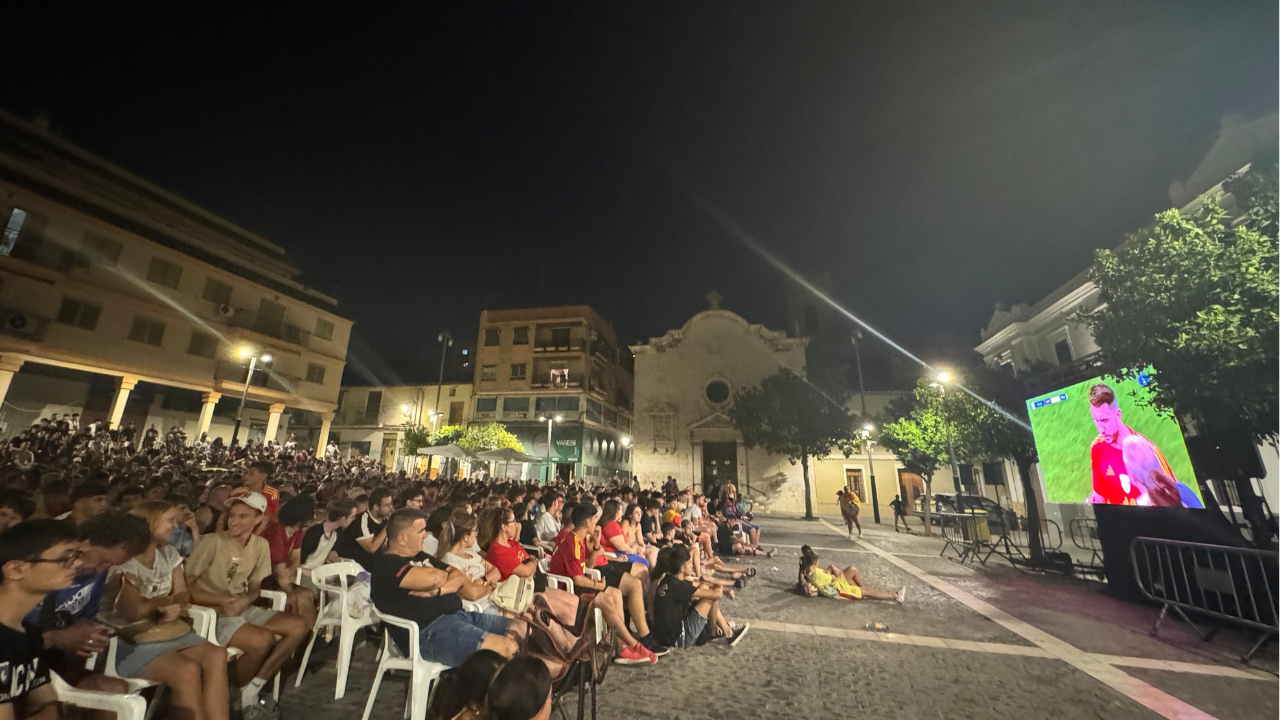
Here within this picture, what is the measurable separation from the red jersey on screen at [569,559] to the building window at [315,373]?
2707 centimetres

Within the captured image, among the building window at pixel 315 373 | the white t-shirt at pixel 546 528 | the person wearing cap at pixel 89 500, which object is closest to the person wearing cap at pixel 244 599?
the person wearing cap at pixel 89 500

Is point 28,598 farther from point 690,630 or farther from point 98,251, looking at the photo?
point 98,251

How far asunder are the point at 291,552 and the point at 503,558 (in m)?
1.99

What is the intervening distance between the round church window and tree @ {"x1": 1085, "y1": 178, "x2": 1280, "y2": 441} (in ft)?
83.2

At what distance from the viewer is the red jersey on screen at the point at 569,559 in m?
5.12

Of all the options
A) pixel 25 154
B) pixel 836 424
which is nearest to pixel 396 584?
pixel 836 424

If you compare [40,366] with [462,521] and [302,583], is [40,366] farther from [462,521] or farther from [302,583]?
[462,521]

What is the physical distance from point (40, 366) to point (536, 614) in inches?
1064

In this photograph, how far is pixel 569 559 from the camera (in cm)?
517

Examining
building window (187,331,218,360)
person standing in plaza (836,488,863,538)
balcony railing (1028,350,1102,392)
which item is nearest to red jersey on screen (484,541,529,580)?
balcony railing (1028,350,1102,392)

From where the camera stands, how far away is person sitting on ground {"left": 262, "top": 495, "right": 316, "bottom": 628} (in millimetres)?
3928

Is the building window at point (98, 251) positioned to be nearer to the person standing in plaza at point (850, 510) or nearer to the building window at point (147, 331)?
the building window at point (147, 331)

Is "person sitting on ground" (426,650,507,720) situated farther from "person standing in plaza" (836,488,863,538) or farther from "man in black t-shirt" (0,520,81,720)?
"person standing in plaza" (836,488,863,538)

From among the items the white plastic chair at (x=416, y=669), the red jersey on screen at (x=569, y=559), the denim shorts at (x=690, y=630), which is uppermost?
the red jersey on screen at (x=569, y=559)
